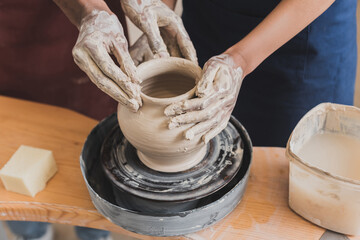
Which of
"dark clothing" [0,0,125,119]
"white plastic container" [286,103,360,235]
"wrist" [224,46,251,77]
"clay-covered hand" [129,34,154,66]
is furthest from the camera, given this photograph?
"dark clothing" [0,0,125,119]

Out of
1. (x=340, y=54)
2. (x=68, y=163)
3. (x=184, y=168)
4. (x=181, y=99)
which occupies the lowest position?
(x=68, y=163)

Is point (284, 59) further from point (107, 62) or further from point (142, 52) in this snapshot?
point (107, 62)

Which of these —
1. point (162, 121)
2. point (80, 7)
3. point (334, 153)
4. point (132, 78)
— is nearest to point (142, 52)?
point (80, 7)

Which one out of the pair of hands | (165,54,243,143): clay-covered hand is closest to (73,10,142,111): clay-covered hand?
the pair of hands

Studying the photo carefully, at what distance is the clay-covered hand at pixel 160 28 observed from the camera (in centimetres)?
128

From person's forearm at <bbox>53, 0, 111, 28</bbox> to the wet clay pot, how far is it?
289mm

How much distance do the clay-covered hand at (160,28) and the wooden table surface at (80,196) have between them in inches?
15.9

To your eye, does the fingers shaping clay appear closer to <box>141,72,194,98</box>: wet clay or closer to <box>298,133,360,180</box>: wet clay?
<box>141,72,194,98</box>: wet clay

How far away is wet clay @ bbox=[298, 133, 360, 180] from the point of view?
3.52ft

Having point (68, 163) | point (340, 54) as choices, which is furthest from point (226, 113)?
point (340, 54)

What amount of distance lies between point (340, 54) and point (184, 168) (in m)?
0.84

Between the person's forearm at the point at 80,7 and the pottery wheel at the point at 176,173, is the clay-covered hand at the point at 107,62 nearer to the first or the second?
the person's forearm at the point at 80,7

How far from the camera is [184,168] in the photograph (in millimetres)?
1161

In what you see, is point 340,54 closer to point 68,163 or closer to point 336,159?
point 336,159
